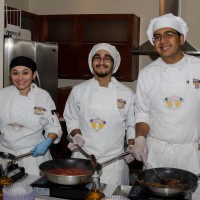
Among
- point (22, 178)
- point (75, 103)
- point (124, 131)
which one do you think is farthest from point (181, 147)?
point (22, 178)

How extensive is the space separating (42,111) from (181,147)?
0.95 metres

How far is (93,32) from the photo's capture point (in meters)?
4.96

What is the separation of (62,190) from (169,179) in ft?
1.67

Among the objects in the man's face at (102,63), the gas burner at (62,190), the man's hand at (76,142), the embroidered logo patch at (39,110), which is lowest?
the gas burner at (62,190)

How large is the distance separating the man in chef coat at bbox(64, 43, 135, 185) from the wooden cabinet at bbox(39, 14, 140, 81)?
233cm

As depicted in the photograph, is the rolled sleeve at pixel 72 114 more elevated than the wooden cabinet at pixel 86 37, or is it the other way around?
the wooden cabinet at pixel 86 37

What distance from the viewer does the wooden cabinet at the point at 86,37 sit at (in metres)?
4.80

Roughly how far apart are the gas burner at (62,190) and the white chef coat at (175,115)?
713mm

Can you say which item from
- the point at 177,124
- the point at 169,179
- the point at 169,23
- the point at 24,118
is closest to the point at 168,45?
the point at 169,23

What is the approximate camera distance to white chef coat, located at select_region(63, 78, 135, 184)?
93.6 inches

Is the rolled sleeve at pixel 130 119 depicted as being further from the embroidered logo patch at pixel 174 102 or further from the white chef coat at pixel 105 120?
the embroidered logo patch at pixel 174 102

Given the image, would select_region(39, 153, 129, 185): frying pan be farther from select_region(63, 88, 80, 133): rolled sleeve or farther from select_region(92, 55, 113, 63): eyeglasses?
select_region(92, 55, 113, 63): eyeglasses

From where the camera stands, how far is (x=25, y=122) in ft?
7.76

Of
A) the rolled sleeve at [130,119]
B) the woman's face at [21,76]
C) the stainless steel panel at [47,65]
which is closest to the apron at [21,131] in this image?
the woman's face at [21,76]
